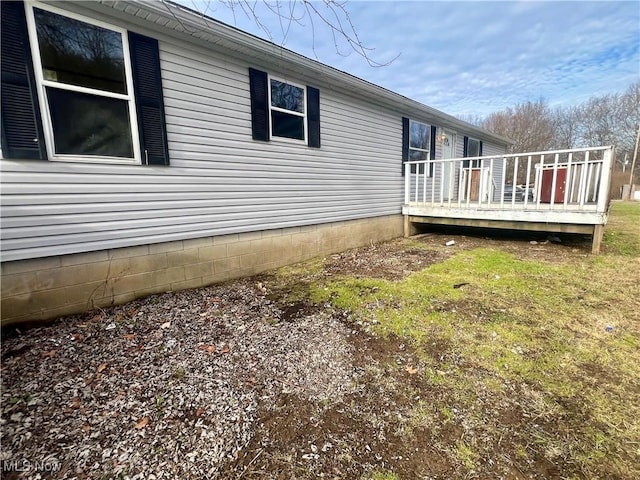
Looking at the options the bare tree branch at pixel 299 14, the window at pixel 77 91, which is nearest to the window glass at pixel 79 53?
the window at pixel 77 91

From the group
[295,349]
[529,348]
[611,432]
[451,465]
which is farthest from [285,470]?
[529,348]

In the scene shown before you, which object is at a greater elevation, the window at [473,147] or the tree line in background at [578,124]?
the tree line in background at [578,124]

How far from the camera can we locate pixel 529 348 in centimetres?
270

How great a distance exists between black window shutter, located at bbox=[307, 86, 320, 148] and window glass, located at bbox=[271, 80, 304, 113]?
6.7 inches

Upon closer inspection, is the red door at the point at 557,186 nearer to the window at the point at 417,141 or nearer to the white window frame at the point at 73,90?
the window at the point at 417,141

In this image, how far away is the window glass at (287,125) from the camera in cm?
530

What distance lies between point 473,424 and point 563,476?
1.50ft

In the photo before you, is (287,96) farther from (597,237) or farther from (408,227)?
(597,237)

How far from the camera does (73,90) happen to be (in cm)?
322

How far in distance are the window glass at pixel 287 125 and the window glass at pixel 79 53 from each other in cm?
236

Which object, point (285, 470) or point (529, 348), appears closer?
point (285, 470)

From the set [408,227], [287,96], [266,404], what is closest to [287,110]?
[287,96]

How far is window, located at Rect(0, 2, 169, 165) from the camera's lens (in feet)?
9.37

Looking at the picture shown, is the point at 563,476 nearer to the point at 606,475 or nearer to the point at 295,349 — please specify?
the point at 606,475
